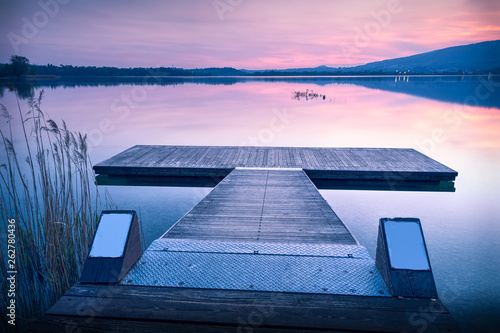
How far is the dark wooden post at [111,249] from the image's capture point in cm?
261

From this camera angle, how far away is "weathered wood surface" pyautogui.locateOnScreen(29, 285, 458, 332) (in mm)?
2133

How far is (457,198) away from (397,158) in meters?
2.10

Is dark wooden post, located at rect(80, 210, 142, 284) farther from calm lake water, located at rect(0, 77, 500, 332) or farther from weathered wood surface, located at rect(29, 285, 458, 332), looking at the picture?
calm lake water, located at rect(0, 77, 500, 332)

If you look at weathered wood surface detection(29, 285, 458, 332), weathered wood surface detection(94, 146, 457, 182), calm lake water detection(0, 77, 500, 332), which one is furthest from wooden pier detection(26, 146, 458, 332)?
weathered wood surface detection(94, 146, 457, 182)

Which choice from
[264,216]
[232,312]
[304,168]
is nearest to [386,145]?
[304,168]

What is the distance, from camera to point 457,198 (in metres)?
8.95

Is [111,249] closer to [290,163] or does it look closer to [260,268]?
[260,268]

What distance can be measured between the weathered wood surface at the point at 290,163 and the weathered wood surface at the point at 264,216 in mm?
1982

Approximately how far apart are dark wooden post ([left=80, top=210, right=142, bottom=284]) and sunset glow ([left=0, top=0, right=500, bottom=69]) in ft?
10.1

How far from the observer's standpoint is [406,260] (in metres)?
2.42

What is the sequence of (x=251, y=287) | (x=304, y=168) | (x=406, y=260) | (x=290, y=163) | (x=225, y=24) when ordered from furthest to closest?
1. (x=225, y=24)
2. (x=290, y=163)
3. (x=304, y=168)
4. (x=251, y=287)
5. (x=406, y=260)

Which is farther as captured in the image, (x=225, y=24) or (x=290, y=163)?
(x=225, y=24)

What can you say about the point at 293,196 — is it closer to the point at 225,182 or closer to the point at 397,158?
the point at 225,182

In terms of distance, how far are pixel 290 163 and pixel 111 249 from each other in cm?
735
